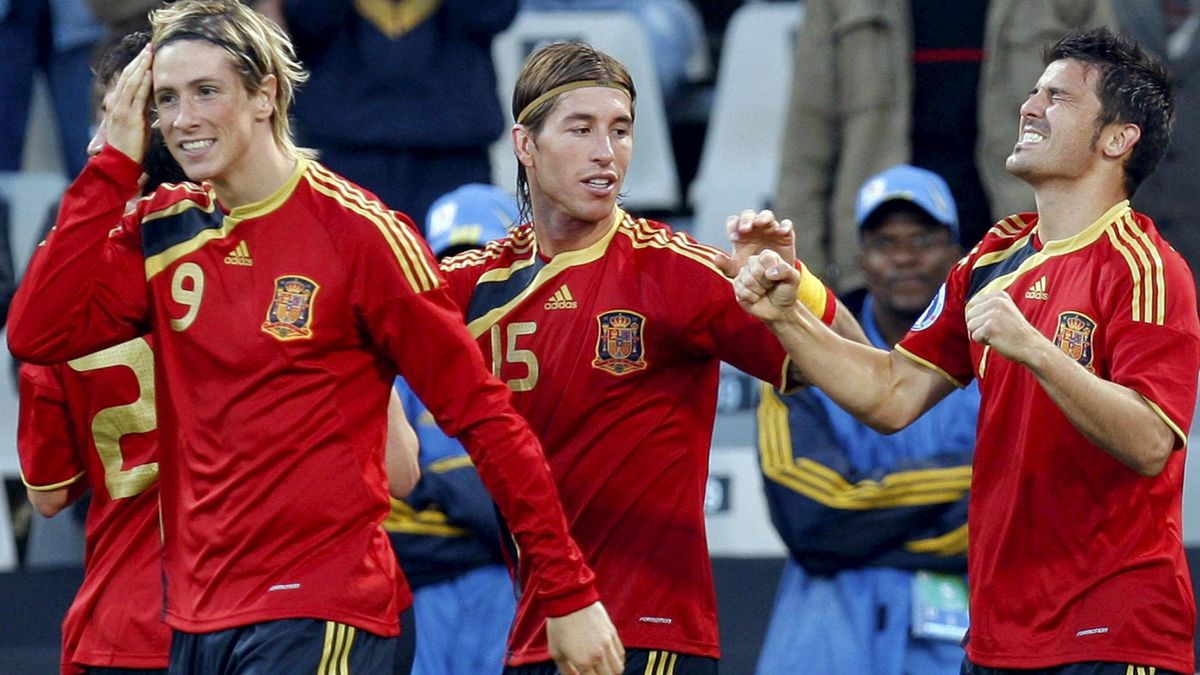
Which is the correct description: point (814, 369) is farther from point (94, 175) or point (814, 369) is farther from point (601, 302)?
point (94, 175)

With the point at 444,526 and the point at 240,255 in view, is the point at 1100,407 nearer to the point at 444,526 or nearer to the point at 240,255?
the point at 240,255

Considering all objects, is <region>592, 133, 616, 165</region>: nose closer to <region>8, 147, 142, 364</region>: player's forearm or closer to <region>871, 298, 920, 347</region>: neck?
<region>8, 147, 142, 364</region>: player's forearm

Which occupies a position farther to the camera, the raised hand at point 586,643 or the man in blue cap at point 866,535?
the man in blue cap at point 866,535

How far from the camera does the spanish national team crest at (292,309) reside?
421 centimetres

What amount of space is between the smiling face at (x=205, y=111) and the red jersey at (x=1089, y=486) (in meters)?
1.57

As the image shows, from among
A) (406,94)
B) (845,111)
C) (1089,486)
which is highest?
(406,94)

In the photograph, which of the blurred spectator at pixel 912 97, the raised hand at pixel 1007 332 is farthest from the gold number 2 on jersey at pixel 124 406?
the blurred spectator at pixel 912 97

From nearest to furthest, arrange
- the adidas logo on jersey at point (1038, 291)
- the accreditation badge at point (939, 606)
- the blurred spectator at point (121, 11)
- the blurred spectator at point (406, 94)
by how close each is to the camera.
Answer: the adidas logo on jersey at point (1038, 291) → the accreditation badge at point (939, 606) → the blurred spectator at point (406, 94) → the blurred spectator at point (121, 11)

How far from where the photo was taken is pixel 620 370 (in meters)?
4.70

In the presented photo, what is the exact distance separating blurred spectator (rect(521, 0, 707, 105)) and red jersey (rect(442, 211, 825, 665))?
14.2 feet

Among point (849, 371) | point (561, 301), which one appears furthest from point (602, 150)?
point (849, 371)

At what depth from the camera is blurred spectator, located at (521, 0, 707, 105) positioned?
9.05m

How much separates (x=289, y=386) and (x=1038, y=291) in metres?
1.51

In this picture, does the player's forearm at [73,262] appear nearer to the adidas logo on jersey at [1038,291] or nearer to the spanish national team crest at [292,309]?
the spanish national team crest at [292,309]
